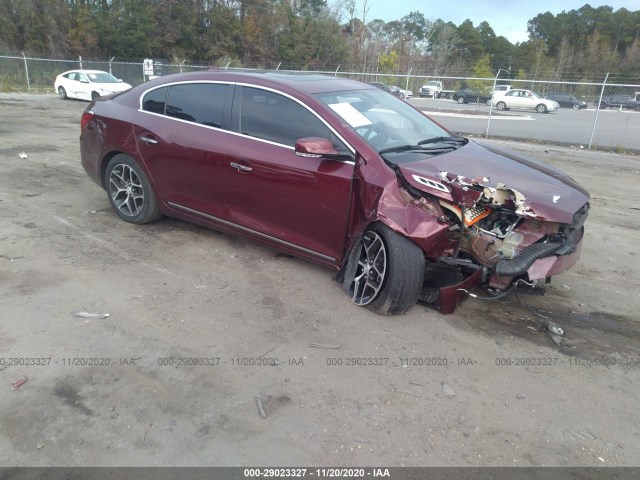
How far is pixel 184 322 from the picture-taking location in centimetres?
354

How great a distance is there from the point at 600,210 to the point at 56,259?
22.9 feet

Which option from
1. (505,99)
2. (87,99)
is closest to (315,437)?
(87,99)

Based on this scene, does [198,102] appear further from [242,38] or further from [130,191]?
[242,38]

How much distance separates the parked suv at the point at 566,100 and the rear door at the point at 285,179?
3140cm

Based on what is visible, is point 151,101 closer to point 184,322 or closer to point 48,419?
point 184,322

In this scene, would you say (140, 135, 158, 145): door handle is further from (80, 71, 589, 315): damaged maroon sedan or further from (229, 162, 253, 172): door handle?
(229, 162, 253, 172): door handle

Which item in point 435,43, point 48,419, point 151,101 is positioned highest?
point 435,43

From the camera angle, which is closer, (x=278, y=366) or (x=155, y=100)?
(x=278, y=366)

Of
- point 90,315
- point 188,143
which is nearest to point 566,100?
point 188,143

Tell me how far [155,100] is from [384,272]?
9.93 ft

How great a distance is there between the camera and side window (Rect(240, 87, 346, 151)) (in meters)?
3.89

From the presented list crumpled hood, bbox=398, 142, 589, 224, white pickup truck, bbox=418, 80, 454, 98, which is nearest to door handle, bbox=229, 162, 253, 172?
crumpled hood, bbox=398, 142, 589, 224

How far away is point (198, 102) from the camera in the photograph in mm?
4609

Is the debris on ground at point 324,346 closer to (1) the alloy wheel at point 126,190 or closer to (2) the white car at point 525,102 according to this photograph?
(1) the alloy wheel at point 126,190
